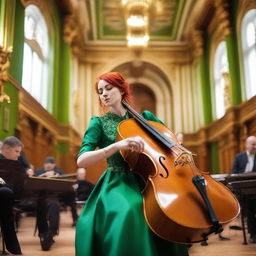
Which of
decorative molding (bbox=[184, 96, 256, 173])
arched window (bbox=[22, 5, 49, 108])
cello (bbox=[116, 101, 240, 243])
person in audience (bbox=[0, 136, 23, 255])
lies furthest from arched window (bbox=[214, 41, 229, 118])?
cello (bbox=[116, 101, 240, 243])

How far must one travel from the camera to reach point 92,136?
175 centimetres

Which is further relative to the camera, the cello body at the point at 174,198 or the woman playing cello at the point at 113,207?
the woman playing cello at the point at 113,207

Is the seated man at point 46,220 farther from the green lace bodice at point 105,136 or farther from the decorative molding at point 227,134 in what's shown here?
the decorative molding at point 227,134

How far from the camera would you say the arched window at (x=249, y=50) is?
357 inches

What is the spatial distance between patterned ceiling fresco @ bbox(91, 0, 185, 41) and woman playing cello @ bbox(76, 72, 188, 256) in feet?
32.4

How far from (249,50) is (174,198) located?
902cm

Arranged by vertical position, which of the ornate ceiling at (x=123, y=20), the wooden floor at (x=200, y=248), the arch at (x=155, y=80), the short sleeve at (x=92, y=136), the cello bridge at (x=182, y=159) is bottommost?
the wooden floor at (x=200, y=248)

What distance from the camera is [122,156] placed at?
1650 millimetres

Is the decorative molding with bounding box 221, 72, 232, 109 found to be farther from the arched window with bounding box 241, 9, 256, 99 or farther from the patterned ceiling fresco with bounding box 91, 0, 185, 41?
the patterned ceiling fresco with bounding box 91, 0, 185, 41

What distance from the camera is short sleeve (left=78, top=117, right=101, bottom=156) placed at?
1.69 metres

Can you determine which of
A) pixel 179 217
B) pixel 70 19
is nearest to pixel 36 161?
pixel 70 19

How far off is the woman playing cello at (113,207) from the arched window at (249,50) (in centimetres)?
809

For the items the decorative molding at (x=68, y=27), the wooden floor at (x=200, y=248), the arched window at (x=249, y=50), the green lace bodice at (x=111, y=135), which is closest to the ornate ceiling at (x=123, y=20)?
the decorative molding at (x=68, y=27)

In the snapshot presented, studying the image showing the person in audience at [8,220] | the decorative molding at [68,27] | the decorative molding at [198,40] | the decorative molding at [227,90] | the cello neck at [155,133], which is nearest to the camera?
the cello neck at [155,133]
